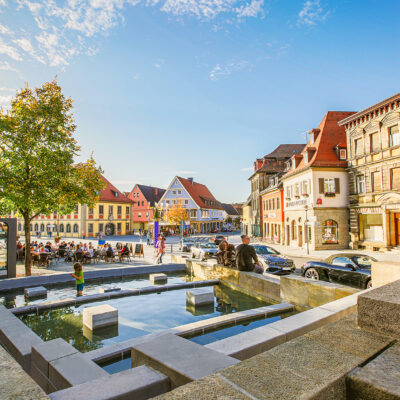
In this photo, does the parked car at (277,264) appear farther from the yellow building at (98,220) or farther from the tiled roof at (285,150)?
the yellow building at (98,220)

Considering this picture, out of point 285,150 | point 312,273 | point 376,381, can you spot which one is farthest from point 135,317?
point 285,150

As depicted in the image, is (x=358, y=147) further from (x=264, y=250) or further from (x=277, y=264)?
(x=277, y=264)

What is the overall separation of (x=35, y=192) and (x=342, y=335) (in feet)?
45.7

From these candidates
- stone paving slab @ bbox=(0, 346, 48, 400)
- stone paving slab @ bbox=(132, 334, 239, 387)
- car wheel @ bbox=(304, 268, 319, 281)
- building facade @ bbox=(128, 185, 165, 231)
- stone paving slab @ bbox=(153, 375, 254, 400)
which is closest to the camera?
stone paving slab @ bbox=(153, 375, 254, 400)

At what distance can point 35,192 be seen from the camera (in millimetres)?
13680

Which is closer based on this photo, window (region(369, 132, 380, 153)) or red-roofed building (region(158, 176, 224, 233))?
window (region(369, 132, 380, 153))

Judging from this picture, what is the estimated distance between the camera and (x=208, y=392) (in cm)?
187

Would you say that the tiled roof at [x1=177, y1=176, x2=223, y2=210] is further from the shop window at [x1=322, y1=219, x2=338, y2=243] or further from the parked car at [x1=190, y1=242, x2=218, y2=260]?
the parked car at [x1=190, y1=242, x2=218, y2=260]

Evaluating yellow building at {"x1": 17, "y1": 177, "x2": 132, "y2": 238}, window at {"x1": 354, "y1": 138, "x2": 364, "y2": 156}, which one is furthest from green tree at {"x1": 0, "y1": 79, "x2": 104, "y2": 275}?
yellow building at {"x1": 17, "y1": 177, "x2": 132, "y2": 238}

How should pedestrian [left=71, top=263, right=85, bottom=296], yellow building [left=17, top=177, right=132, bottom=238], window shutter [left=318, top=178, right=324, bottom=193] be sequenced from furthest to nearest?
yellow building [left=17, top=177, right=132, bottom=238] < window shutter [left=318, top=178, right=324, bottom=193] < pedestrian [left=71, top=263, right=85, bottom=296]

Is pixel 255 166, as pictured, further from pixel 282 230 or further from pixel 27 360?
pixel 27 360

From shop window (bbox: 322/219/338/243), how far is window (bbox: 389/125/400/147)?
8.55m

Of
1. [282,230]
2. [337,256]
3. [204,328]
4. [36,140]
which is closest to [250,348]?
[204,328]

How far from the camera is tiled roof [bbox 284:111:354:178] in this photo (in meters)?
29.2
